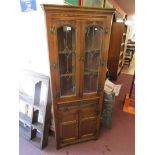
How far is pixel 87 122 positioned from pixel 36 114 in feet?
2.37

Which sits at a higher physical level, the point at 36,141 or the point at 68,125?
the point at 68,125

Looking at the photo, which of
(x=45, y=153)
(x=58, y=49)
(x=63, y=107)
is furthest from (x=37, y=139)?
(x=58, y=49)

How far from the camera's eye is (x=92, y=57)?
2.02m

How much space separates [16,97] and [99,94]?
1588 millimetres

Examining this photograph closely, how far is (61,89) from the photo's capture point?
6.50 ft

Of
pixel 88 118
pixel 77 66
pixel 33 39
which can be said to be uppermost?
pixel 33 39

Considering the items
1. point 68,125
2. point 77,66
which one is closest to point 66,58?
point 77,66

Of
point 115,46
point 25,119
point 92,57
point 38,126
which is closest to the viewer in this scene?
point 92,57

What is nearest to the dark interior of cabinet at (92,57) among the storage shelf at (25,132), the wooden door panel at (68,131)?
the wooden door panel at (68,131)

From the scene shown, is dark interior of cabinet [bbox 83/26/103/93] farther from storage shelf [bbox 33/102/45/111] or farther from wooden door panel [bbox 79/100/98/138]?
storage shelf [bbox 33/102/45/111]

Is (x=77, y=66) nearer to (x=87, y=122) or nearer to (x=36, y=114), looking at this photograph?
(x=87, y=122)

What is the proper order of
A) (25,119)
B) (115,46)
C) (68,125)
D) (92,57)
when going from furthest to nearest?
(115,46)
(25,119)
(68,125)
(92,57)

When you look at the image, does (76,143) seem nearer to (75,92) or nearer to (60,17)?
(75,92)

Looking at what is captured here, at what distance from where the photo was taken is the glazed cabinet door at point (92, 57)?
71.4 inches
